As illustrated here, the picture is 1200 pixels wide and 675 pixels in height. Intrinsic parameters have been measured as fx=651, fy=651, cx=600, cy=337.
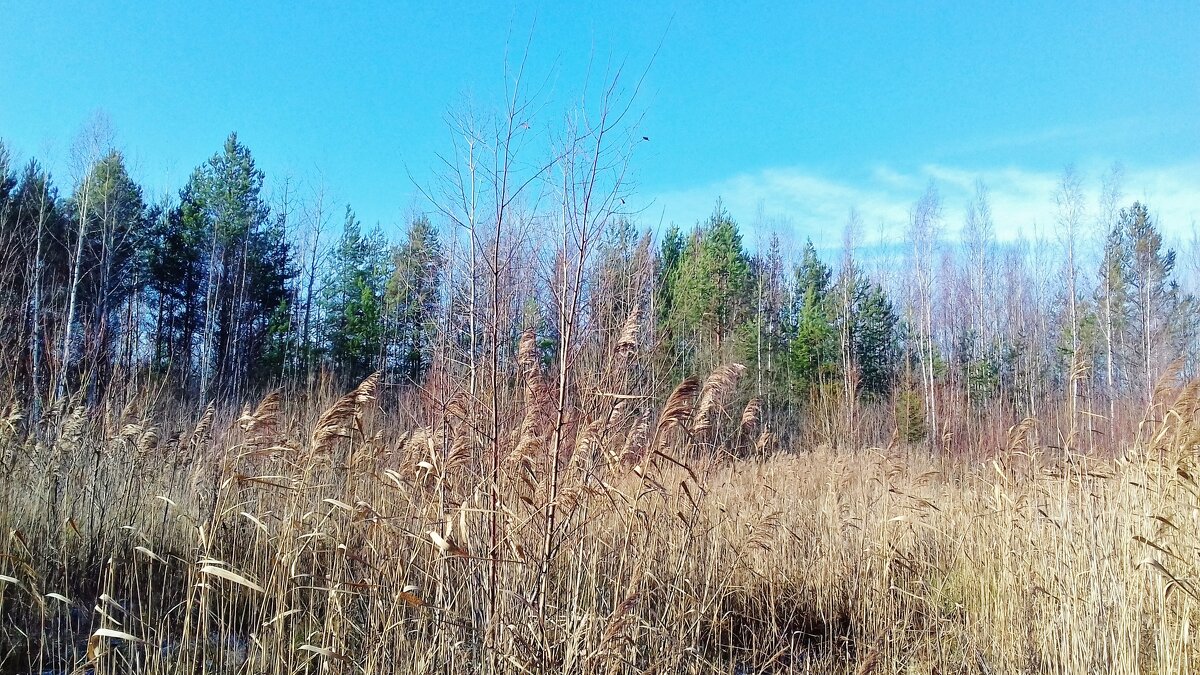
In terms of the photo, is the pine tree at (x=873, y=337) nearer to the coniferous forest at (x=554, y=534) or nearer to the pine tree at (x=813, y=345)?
the pine tree at (x=813, y=345)

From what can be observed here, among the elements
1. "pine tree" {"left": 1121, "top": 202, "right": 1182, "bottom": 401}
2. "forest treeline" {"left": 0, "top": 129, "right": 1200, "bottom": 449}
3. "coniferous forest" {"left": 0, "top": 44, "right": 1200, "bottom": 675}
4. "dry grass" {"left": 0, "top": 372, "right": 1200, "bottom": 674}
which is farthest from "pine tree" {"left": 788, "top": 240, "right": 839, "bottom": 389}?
"dry grass" {"left": 0, "top": 372, "right": 1200, "bottom": 674}

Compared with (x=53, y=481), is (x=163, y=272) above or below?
above

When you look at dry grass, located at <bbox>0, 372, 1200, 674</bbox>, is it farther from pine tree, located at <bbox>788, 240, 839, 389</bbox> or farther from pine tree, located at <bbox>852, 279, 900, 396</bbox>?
pine tree, located at <bbox>852, 279, 900, 396</bbox>

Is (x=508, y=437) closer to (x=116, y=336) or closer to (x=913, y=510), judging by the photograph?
(x=913, y=510)

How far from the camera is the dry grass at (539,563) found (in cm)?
262

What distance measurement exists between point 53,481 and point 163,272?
20.8m

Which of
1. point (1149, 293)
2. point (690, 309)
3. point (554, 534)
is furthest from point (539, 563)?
point (1149, 293)

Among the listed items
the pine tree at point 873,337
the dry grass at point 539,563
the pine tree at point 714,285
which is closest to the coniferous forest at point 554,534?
the dry grass at point 539,563

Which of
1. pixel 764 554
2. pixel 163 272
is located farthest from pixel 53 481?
pixel 163 272

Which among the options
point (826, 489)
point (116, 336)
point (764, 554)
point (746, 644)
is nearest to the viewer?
point (746, 644)

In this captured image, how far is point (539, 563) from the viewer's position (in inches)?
107

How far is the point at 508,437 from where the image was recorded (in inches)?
124

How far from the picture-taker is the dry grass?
262 cm

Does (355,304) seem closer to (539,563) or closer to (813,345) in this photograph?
(813,345)
